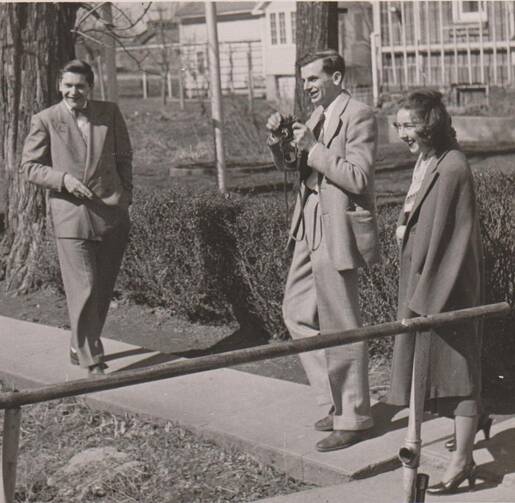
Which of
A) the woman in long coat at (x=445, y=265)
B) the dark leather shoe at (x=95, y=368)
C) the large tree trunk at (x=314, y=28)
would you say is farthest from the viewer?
the large tree trunk at (x=314, y=28)

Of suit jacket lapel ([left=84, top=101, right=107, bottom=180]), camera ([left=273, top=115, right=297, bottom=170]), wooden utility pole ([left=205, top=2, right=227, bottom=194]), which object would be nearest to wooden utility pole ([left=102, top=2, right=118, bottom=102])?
wooden utility pole ([left=205, top=2, right=227, bottom=194])

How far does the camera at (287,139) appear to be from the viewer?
5.89 metres

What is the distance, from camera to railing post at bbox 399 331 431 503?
4.35 m

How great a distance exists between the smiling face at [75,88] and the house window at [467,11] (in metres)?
18.6

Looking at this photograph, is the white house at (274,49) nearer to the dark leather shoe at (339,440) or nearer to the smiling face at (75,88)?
the smiling face at (75,88)

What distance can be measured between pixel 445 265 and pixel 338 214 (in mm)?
782

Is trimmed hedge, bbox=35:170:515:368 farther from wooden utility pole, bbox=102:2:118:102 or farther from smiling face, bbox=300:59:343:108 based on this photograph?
wooden utility pole, bbox=102:2:118:102

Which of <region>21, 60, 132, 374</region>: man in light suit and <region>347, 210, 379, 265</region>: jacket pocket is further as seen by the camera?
<region>21, 60, 132, 374</region>: man in light suit

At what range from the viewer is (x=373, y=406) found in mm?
6500

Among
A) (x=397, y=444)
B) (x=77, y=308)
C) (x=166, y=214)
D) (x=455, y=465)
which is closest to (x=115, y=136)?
(x=77, y=308)

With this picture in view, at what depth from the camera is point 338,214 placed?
5.86m

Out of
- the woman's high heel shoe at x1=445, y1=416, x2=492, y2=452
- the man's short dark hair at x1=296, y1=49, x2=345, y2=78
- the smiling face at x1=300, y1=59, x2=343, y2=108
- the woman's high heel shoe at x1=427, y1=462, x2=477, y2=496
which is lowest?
the woman's high heel shoe at x1=427, y1=462, x2=477, y2=496

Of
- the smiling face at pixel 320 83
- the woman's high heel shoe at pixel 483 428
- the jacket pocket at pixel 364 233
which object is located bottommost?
the woman's high heel shoe at pixel 483 428

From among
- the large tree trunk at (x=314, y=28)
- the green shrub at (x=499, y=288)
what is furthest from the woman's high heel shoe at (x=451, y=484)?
the large tree trunk at (x=314, y=28)
